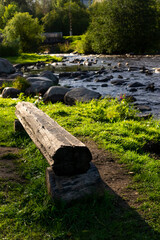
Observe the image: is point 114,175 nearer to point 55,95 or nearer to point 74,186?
point 74,186

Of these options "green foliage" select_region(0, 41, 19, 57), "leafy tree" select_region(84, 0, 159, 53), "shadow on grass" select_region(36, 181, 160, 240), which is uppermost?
"leafy tree" select_region(84, 0, 159, 53)

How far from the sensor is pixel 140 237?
2.79 meters

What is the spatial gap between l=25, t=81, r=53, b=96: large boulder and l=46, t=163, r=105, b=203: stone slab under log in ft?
26.8

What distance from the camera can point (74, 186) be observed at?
314 cm

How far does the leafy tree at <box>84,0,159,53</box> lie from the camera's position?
34219 millimetres

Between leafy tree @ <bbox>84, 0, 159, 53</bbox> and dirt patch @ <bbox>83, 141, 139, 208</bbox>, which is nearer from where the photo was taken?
dirt patch @ <bbox>83, 141, 139, 208</bbox>

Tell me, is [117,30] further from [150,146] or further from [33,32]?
[150,146]

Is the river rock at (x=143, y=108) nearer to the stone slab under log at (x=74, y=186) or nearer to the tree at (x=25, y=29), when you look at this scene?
the stone slab under log at (x=74, y=186)

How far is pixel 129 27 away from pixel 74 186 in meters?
35.2

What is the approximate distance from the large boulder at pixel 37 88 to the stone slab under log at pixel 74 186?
26.8 ft

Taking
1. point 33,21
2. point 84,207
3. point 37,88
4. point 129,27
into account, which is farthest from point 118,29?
point 84,207

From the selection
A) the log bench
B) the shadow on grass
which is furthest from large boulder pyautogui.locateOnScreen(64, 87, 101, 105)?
the shadow on grass

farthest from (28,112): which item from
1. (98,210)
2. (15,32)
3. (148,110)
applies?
(15,32)

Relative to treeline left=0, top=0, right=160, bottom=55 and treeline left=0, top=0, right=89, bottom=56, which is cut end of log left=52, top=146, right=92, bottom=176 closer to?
treeline left=0, top=0, right=89, bottom=56
